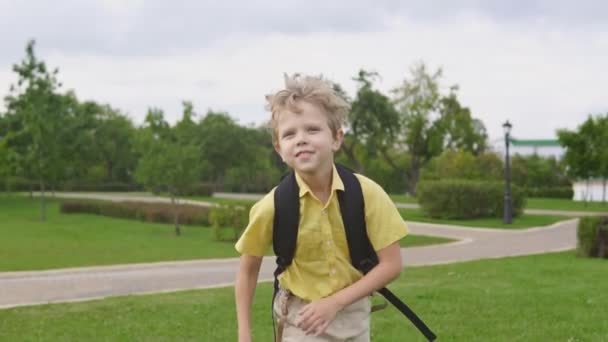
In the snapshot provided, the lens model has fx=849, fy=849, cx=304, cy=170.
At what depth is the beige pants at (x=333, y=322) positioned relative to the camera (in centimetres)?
291

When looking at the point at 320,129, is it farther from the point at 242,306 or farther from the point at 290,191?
the point at 242,306

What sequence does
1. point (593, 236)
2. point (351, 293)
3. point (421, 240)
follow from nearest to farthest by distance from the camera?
point (351, 293)
point (593, 236)
point (421, 240)

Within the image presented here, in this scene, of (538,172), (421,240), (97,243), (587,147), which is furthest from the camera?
(538,172)

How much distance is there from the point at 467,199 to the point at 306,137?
29237mm

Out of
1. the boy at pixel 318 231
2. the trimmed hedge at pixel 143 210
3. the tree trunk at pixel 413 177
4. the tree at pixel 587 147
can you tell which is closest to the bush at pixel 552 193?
the tree trunk at pixel 413 177

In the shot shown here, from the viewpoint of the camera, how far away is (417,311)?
924cm

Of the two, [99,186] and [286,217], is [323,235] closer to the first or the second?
[286,217]

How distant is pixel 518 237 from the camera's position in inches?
945

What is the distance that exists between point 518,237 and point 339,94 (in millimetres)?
22021

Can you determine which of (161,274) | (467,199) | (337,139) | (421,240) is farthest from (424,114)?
(337,139)

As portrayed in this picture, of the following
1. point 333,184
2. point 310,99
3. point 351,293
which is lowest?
point 351,293

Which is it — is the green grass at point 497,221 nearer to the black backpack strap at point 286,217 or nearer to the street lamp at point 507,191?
the street lamp at point 507,191

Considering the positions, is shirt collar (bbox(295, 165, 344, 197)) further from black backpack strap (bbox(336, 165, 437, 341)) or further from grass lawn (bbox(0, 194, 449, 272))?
grass lawn (bbox(0, 194, 449, 272))

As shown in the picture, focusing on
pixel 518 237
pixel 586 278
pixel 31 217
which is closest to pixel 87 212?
pixel 31 217
